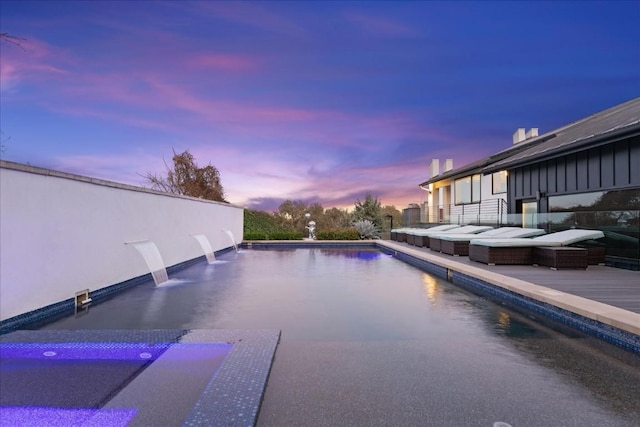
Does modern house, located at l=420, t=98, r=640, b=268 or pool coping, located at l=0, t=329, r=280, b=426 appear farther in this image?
modern house, located at l=420, t=98, r=640, b=268

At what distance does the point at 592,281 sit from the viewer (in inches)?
226

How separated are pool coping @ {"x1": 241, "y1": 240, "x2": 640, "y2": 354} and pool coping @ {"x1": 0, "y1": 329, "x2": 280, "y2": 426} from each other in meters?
3.25

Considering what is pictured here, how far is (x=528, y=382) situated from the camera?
2.72 metres

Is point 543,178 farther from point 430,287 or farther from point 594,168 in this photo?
point 430,287

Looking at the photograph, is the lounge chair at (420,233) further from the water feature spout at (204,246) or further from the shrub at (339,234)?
the water feature spout at (204,246)

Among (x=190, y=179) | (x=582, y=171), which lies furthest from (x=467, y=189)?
(x=190, y=179)

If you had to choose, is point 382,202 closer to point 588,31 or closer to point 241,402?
point 588,31

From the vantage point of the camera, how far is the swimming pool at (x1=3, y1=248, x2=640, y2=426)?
231cm

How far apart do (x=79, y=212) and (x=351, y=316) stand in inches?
169

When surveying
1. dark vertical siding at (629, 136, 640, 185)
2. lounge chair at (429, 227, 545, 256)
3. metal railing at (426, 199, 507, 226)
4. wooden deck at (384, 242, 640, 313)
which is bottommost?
wooden deck at (384, 242, 640, 313)

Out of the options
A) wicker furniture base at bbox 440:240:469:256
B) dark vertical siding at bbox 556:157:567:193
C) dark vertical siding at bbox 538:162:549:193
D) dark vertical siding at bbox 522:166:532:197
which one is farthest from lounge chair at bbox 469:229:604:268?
dark vertical siding at bbox 522:166:532:197

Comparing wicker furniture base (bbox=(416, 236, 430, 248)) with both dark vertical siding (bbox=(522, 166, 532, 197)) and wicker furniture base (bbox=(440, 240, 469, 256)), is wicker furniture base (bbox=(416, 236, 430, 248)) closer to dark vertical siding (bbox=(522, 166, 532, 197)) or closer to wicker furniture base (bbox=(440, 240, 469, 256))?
wicker furniture base (bbox=(440, 240, 469, 256))

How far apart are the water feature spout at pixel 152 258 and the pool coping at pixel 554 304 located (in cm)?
595

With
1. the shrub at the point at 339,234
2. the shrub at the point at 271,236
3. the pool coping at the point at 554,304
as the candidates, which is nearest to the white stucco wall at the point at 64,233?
the pool coping at the point at 554,304
